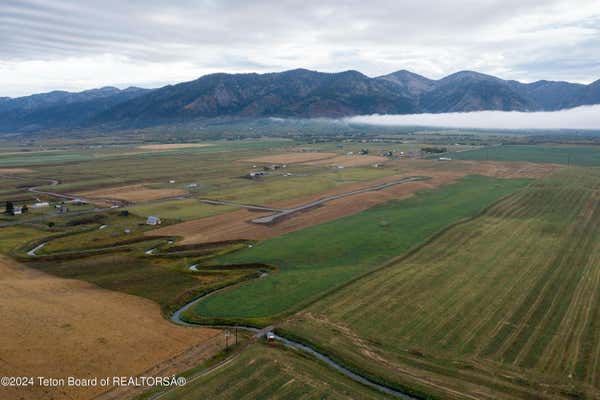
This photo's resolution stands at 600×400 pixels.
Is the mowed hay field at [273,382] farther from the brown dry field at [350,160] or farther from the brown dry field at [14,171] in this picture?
the brown dry field at [14,171]

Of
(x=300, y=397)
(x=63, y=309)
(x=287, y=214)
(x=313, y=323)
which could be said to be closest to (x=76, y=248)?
(x=63, y=309)

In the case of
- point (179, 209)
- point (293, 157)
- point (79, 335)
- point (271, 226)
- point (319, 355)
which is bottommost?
point (319, 355)

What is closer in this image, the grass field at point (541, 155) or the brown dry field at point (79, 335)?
the brown dry field at point (79, 335)

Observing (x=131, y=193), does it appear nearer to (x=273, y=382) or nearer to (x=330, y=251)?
(x=330, y=251)

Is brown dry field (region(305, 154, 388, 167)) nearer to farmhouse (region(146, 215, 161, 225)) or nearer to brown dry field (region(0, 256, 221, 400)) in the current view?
farmhouse (region(146, 215, 161, 225))

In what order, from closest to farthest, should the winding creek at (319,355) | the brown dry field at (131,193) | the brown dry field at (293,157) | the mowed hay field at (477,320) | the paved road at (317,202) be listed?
the winding creek at (319,355)
the mowed hay field at (477,320)
the paved road at (317,202)
the brown dry field at (131,193)
the brown dry field at (293,157)

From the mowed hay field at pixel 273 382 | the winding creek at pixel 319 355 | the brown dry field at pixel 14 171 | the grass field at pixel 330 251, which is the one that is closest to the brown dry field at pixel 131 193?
the grass field at pixel 330 251

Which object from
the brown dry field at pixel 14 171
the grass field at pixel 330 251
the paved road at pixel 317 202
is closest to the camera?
the grass field at pixel 330 251

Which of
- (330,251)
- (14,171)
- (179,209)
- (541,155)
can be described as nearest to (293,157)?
(541,155)

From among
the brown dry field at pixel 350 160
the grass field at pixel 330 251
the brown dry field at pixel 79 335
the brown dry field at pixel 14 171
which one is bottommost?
the brown dry field at pixel 79 335
